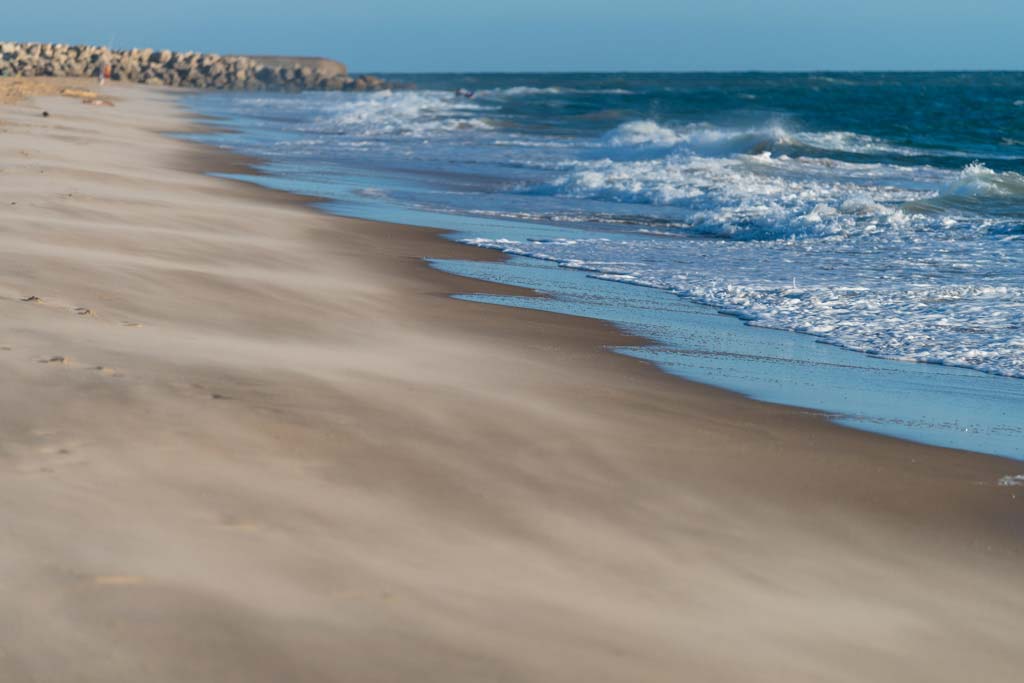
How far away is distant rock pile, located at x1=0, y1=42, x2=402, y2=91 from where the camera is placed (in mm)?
67688

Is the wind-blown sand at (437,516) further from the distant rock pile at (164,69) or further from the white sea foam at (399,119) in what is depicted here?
the distant rock pile at (164,69)

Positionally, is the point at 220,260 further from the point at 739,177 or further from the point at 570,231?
the point at 739,177

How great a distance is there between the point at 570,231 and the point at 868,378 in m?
6.51

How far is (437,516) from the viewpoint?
3410mm

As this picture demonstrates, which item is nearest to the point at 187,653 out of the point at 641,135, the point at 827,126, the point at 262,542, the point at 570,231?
the point at 262,542

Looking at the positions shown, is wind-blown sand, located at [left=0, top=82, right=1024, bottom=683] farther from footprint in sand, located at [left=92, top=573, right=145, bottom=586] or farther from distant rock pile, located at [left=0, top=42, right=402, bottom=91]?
distant rock pile, located at [left=0, top=42, right=402, bottom=91]

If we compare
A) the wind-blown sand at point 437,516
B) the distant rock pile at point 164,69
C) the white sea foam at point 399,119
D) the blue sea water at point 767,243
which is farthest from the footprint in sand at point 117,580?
the distant rock pile at point 164,69

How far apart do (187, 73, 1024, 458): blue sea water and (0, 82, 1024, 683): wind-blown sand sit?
2.79ft

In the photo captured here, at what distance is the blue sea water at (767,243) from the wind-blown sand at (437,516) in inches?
33.5

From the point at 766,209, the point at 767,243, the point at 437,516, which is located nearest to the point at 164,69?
the point at 766,209

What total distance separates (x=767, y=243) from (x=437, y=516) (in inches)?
Answer: 356

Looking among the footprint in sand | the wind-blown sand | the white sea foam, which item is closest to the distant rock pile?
the white sea foam

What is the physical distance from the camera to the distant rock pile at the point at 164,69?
6769 centimetres

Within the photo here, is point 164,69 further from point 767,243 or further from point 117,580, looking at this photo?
point 117,580
